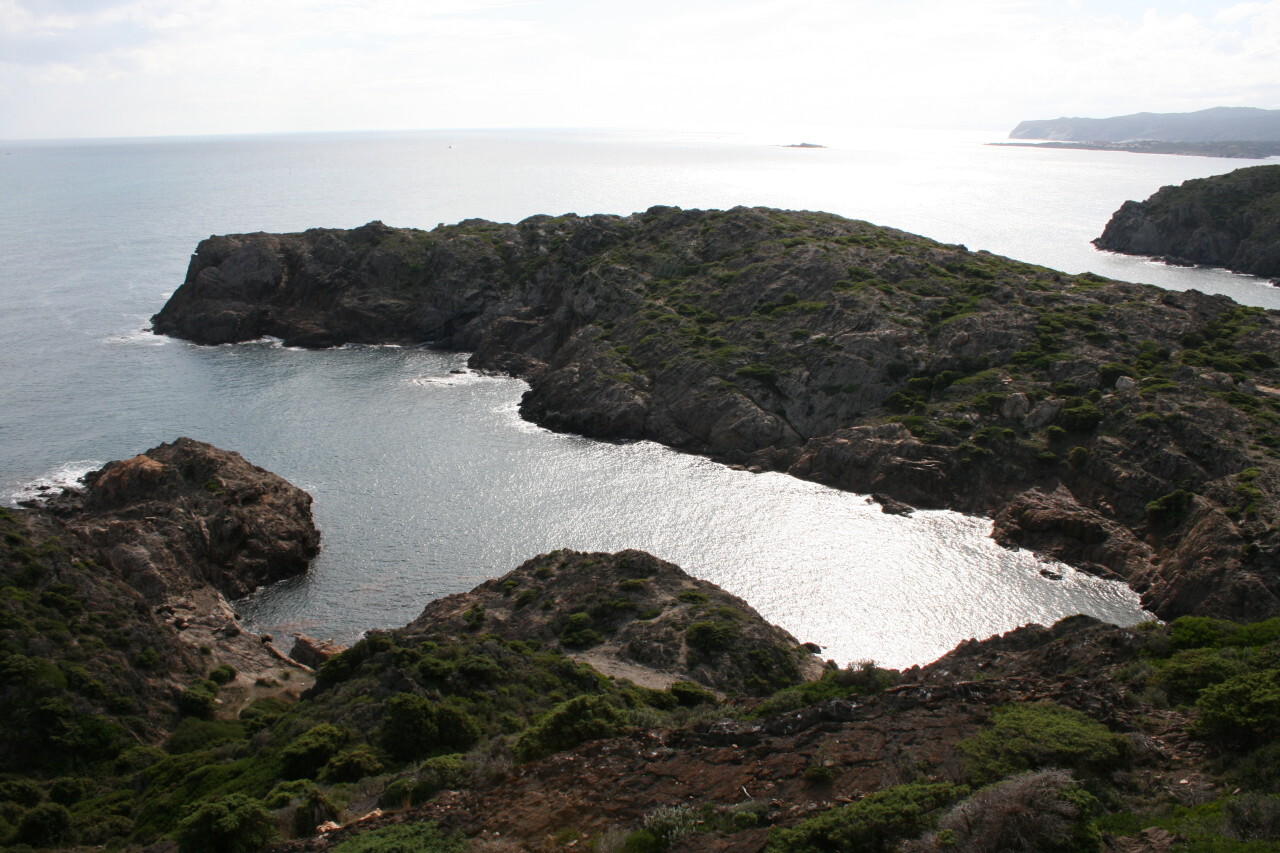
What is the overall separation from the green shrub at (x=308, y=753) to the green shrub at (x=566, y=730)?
7309mm

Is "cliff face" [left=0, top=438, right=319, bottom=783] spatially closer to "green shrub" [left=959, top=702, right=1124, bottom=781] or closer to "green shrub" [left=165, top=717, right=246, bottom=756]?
"green shrub" [left=165, top=717, right=246, bottom=756]

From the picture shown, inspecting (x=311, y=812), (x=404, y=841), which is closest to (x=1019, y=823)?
(x=404, y=841)

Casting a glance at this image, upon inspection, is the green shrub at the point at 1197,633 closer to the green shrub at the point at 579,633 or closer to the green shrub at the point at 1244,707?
the green shrub at the point at 1244,707

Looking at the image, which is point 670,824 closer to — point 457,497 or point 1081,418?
point 457,497

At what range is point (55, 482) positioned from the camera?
71.8 metres

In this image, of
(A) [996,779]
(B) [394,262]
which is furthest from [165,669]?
(B) [394,262]

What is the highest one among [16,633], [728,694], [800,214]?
[800,214]

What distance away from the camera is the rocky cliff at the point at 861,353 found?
2372 inches

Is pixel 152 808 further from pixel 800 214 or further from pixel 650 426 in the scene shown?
pixel 800 214

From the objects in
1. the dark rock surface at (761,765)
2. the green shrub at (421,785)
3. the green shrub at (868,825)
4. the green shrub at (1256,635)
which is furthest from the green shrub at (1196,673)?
the green shrub at (421,785)

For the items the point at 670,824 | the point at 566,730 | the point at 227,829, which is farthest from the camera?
the point at 566,730

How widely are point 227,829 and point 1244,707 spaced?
2664 cm

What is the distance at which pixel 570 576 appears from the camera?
53219mm

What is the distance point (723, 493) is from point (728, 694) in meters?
30.0
